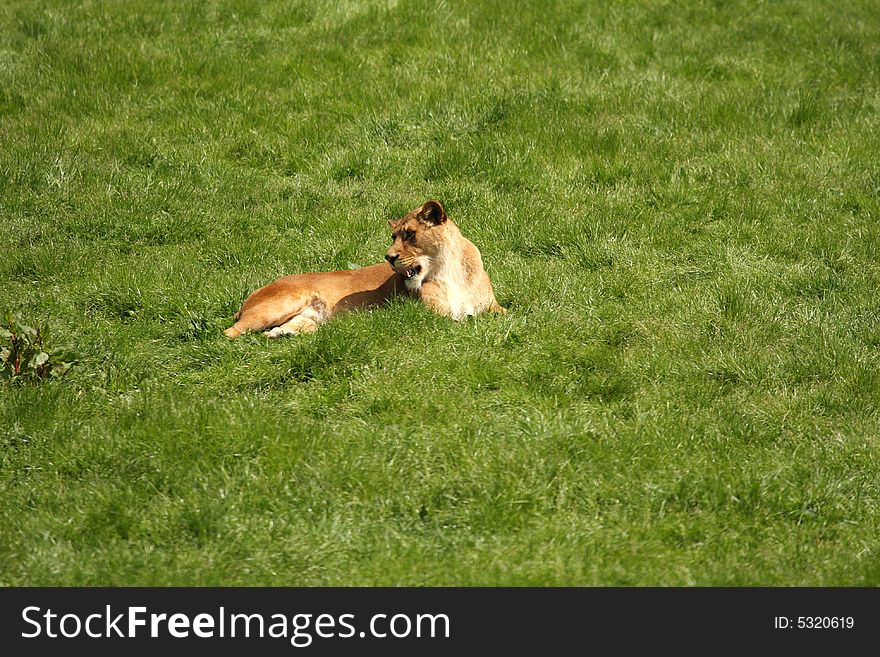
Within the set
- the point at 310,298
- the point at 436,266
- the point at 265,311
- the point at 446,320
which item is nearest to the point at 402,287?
the point at 436,266

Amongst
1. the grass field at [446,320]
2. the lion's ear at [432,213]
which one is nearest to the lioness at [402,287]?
the lion's ear at [432,213]

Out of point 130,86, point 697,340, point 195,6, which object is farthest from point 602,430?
point 195,6

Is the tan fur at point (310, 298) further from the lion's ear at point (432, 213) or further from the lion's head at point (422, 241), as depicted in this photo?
the lion's ear at point (432, 213)

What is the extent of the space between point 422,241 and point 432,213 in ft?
0.82

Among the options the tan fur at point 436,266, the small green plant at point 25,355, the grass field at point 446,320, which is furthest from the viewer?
the tan fur at point 436,266

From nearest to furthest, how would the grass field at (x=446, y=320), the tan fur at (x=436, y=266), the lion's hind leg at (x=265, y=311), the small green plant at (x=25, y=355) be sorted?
the grass field at (x=446, y=320) → the small green plant at (x=25, y=355) → the lion's hind leg at (x=265, y=311) → the tan fur at (x=436, y=266)

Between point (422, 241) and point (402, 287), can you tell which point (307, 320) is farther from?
point (422, 241)

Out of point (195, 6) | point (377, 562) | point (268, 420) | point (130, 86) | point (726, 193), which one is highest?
point (195, 6)

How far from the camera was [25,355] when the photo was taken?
22.9 ft

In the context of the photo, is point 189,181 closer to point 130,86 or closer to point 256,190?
point 256,190

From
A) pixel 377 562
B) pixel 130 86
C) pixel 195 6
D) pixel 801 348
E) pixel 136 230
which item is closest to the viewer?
pixel 377 562

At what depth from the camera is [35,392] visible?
262 inches

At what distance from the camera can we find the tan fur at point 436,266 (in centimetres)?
813
